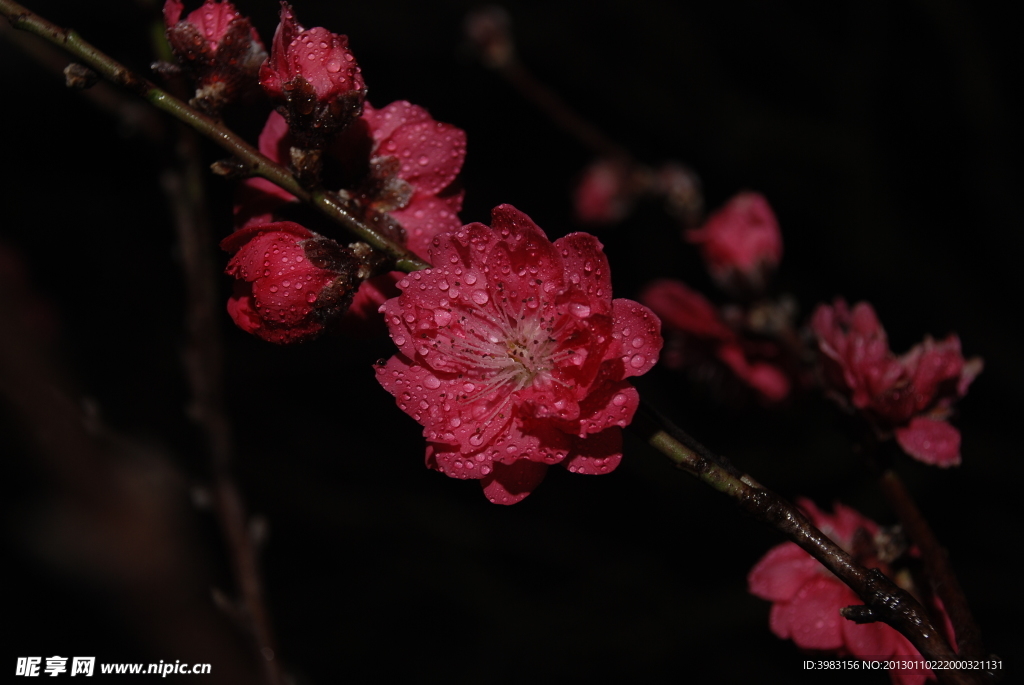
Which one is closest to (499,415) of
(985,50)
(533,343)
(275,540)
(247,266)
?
(533,343)

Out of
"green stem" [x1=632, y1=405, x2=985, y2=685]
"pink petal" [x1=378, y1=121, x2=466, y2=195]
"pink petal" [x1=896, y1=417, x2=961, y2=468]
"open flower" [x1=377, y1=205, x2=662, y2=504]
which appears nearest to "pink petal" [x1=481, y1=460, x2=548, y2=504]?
"open flower" [x1=377, y1=205, x2=662, y2=504]

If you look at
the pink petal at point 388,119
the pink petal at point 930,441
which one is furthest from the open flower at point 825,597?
the pink petal at point 388,119

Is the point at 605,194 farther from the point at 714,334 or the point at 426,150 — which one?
the point at 426,150

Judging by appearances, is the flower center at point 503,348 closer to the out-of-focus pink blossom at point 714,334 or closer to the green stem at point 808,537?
the green stem at point 808,537

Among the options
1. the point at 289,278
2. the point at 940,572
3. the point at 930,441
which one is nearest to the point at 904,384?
the point at 930,441

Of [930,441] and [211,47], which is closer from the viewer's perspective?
[211,47]
